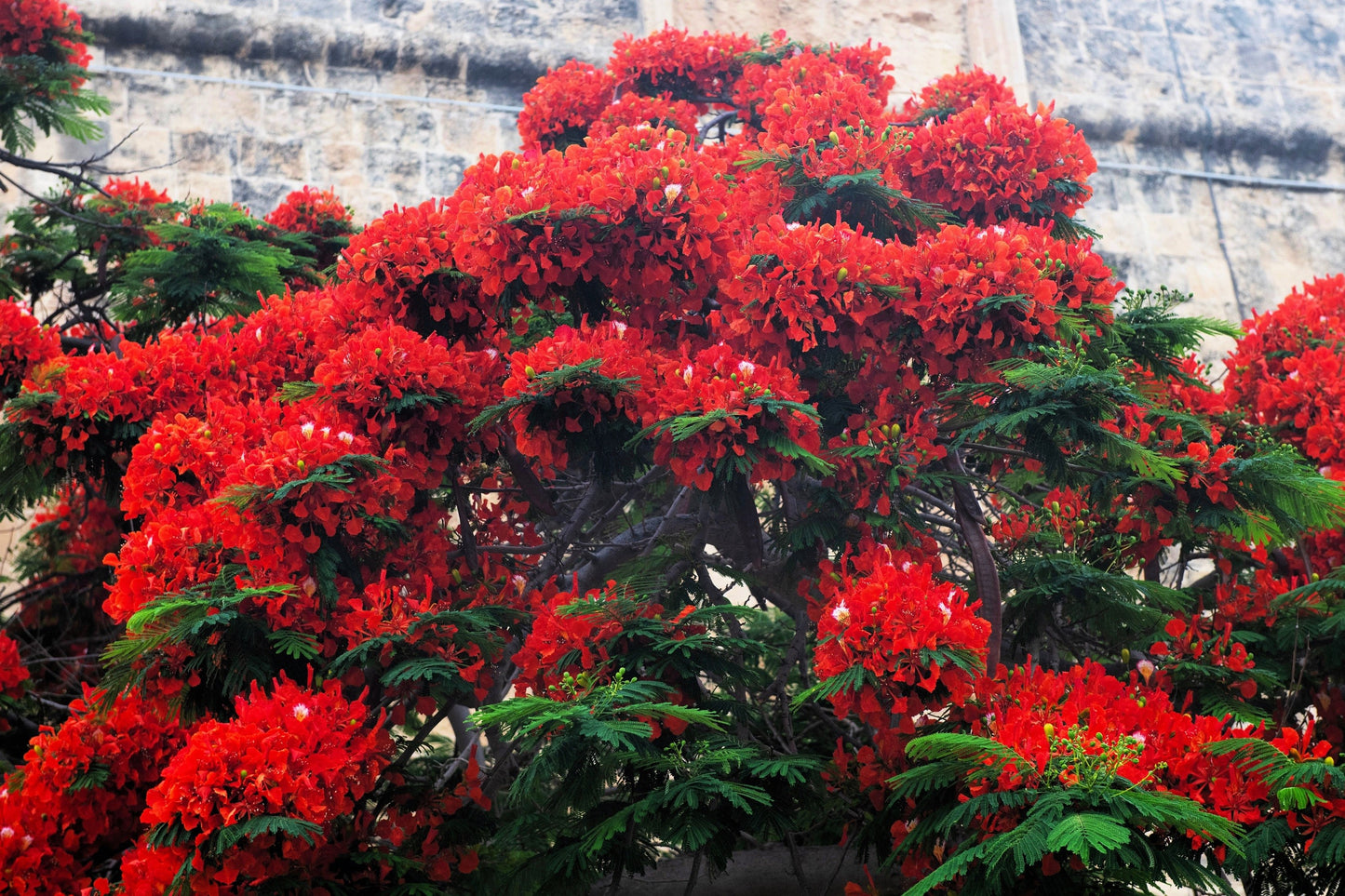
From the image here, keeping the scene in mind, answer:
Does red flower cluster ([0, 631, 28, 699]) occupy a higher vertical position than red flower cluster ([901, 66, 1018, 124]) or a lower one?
lower

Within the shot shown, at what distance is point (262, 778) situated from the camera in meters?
2.55

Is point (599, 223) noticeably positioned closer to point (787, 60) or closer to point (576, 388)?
point (576, 388)

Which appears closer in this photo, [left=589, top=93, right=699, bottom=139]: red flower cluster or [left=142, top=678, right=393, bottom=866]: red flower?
[left=142, top=678, right=393, bottom=866]: red flower

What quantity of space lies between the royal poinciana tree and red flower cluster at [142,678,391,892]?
0.01 m

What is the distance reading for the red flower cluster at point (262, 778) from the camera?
101 inches

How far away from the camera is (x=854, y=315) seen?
2.81 metres

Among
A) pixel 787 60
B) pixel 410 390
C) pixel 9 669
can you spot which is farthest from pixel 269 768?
pixel 787 60

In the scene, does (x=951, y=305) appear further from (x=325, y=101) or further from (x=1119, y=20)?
(x=1119, y=20)

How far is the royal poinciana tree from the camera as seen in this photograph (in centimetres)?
262

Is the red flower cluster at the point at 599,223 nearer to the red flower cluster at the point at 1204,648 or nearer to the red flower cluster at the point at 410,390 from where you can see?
the red flower cluster at the point at 410,390

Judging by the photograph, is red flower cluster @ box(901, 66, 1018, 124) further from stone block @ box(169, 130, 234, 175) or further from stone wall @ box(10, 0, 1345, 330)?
stone block @ box(169, 130, 234, 175)

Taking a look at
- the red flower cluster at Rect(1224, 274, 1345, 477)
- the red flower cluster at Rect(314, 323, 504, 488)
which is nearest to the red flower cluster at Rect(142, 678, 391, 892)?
the red flower cluster at Rect(314, 323, 504, 488)

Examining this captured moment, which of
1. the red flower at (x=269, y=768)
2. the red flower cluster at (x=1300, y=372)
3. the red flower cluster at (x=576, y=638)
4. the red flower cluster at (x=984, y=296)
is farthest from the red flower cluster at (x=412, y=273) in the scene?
the red flower cluster at (x=1300, y=372)

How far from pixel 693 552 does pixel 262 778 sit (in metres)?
1.36
